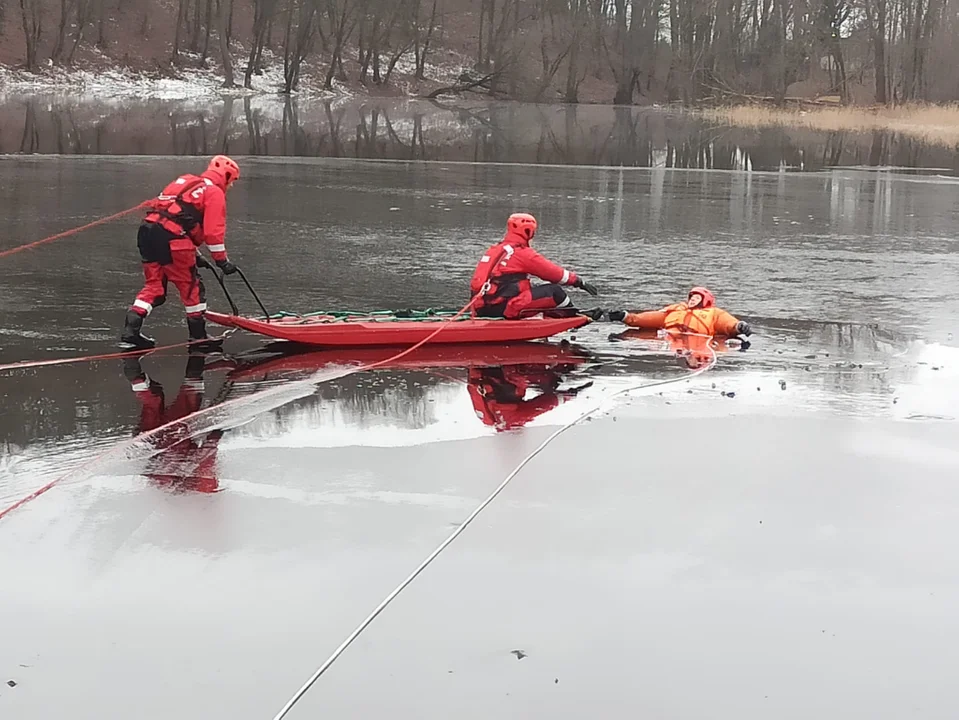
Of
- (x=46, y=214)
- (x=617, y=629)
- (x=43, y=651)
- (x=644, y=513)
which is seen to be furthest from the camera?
(x=46, y=214)

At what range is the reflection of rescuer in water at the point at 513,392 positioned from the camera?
8211mm

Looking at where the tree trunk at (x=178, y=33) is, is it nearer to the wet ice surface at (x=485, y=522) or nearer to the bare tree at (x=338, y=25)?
the bare tree at (x=338, y=25)

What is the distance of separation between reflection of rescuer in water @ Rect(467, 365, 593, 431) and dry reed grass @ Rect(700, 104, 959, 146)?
3773 cm

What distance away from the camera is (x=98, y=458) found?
22.8 feet

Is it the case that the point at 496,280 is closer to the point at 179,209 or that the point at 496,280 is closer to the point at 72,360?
the point at 179,209

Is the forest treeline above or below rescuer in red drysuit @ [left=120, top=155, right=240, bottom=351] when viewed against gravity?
above

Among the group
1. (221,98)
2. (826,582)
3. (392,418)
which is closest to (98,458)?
(392,418)

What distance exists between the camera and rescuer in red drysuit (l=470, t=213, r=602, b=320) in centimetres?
1027

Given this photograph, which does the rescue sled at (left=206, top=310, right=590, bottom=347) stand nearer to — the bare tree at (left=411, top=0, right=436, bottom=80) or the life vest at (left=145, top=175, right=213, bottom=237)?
the life vest at (left=145, top=175, right=213, bottom=237)

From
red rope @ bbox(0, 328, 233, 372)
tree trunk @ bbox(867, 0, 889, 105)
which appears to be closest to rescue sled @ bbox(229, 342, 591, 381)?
red rope @ bbox(0, 328, 233, 372)

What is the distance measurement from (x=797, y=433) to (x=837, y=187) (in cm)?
1953

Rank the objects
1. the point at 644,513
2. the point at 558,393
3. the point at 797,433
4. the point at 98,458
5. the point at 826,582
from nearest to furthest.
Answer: the point at 826,582 → the point at 644,513 → the point at 98,458 → the point at 797,433 → the point at 558,393

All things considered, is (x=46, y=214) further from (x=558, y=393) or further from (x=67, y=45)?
(x=67, y=45)

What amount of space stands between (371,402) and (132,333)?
7.70 feet
